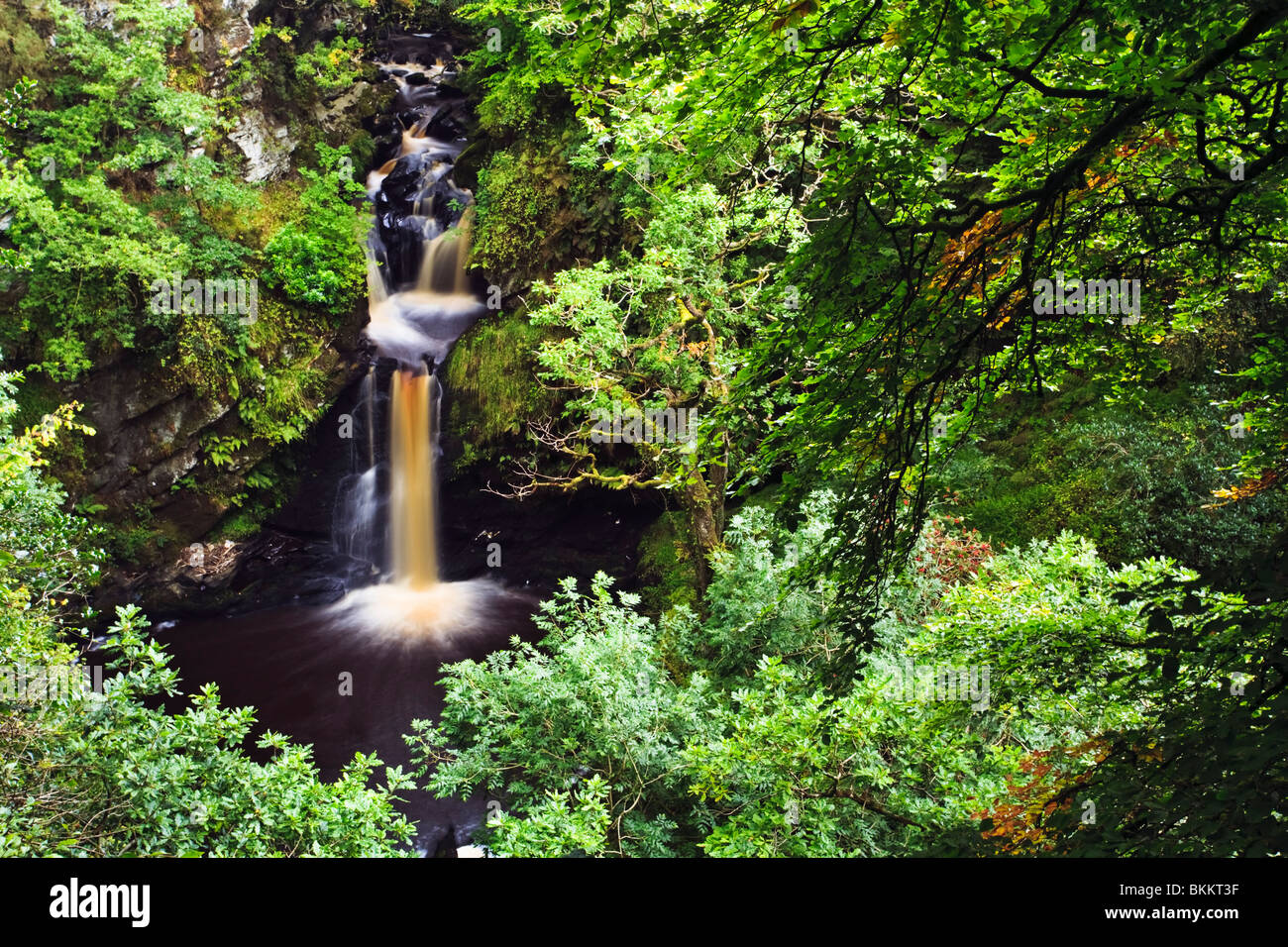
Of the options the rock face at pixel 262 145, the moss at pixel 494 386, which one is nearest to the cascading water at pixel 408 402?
the moss at pixel 494 386

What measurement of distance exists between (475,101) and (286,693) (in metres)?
12.8

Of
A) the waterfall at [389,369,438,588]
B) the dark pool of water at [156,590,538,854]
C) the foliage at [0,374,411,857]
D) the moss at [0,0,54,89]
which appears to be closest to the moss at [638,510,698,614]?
the dark pool of water at [156,590,538,854]

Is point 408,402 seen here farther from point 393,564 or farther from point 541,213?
point 541,213

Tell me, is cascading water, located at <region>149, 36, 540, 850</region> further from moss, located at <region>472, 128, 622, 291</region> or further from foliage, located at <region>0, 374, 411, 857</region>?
foliage, located at <region>0, 374, 411, 857</region>

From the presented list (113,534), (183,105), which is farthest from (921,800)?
(183,105)

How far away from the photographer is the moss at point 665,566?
36.3ft

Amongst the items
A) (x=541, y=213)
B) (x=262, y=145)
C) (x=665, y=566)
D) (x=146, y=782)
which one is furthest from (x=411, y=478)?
(x=146, y=782)

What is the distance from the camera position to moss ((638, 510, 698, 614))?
11.1 metres

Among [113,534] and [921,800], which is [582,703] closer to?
[921,800]

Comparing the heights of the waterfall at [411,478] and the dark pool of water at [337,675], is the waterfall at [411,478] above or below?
above

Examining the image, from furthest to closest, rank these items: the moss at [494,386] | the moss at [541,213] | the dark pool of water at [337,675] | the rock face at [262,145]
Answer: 1. the rock face at [262,145]
2. the moss at [494,386]
3. the moss at [541,213]
4. the dark pool of water at [337,675]

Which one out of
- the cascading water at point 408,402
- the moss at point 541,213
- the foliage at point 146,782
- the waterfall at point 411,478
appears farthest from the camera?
the waterfall at point 411,478

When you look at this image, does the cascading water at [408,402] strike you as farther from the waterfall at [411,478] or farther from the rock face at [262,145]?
the rock face at [262,145]

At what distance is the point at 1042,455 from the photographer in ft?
32.4
